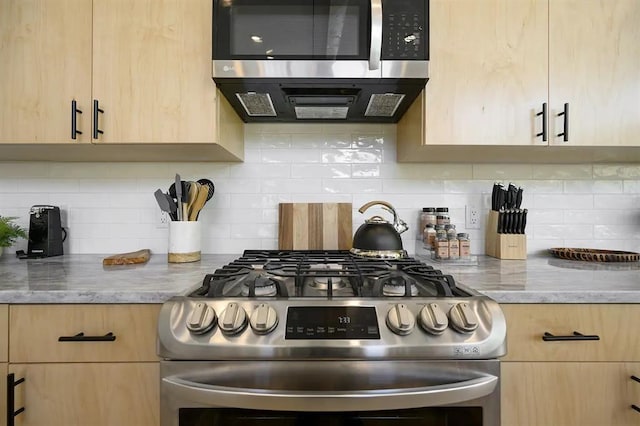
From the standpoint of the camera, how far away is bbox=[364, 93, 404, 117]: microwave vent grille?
1386 mm

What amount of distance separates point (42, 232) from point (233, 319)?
4.29 feet

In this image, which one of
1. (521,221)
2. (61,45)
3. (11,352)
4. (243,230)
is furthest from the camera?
(243,230)

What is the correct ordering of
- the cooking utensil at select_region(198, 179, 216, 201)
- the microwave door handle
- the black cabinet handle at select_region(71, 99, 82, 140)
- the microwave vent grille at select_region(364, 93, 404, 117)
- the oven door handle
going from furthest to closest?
the cooking utensil at select_region(198, 179, 216, 201) < the microwave vent grille at select_region(364, 93, 404, 117) < the black cabinet handle at select_region(71, 99, 82, 140) < the microwave door handle < the oven door handle

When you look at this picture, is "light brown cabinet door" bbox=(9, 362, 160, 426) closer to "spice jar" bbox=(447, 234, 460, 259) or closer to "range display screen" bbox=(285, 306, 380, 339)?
"range display screen" bbox=(285, 306, 380, 339)

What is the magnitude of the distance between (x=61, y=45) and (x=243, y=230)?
3.25 feet

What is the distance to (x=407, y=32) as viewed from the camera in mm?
1255

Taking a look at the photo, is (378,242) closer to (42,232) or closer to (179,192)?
(179,192)

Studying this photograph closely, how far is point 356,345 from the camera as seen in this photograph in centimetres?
78

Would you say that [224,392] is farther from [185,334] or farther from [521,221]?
[521,221]

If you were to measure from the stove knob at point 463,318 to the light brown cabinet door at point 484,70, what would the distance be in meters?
0.70

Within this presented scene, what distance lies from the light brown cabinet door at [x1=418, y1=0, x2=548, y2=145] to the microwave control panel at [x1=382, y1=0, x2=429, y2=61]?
68 mm

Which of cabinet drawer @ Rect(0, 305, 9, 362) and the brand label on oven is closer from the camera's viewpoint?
the brand label on oven

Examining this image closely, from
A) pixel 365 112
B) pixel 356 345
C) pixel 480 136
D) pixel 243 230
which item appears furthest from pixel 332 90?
pixel 356 345

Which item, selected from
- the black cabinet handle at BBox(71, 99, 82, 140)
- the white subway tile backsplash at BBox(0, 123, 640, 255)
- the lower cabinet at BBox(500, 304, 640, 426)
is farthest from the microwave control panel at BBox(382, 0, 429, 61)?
the black cabinet handle at BBox(71, 99, 82, 140)
